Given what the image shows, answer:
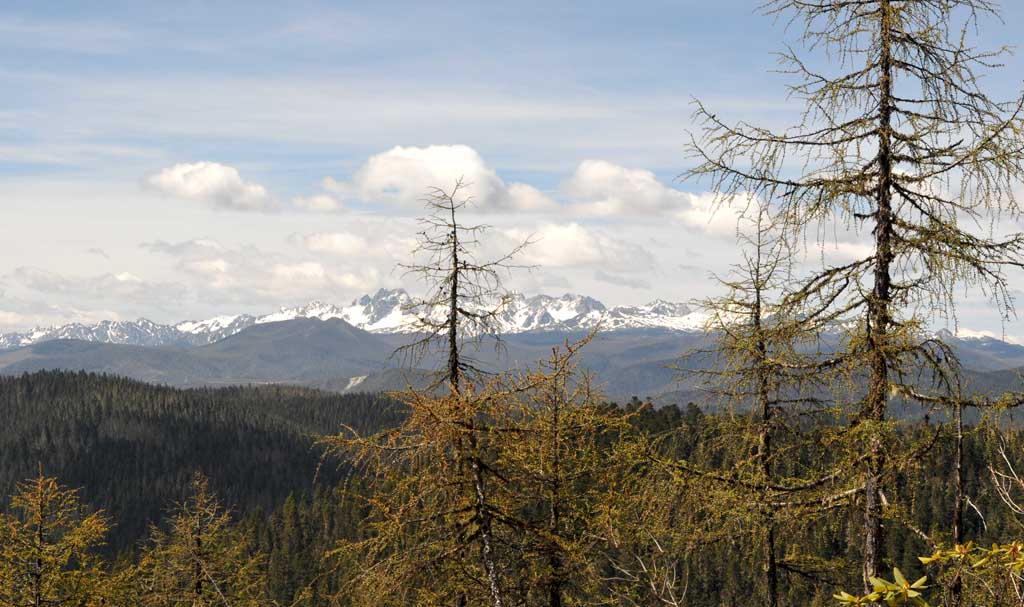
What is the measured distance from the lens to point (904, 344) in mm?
9398

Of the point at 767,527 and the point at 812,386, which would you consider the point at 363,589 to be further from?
the point at 812,386

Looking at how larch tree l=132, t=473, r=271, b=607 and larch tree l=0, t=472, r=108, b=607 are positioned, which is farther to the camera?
larch tree l=132, t=473, r=271, b=607

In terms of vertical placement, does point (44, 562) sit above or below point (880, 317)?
below

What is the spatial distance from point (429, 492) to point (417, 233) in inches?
240

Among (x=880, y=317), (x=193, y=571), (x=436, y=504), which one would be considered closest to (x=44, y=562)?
(x=193, y=571)

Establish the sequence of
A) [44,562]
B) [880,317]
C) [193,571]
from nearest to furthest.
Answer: [880,317]
[44,562]
[193,571]

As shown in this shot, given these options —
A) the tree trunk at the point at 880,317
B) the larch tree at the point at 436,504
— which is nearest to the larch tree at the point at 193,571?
the larch tree at the point at 436,504

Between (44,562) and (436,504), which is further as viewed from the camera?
(44,562)

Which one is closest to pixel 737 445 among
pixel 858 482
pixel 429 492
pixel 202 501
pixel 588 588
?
pixel 588 588

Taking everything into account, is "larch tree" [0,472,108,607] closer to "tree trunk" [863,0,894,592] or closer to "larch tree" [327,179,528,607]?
"larch tree" [327,179,528,607]

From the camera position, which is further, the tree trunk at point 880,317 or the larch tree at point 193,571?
the larch tree at point 193,571

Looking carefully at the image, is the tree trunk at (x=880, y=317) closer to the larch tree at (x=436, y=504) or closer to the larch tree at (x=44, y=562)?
the larch tree at (x=436, y=504)

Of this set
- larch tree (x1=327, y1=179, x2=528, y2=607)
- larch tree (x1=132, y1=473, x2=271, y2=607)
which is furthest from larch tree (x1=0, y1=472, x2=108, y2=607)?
larch tree (x1=327, y1=179, x2=528, y2=607)

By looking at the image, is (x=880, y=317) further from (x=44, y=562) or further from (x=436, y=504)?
(x=44, y=562)
